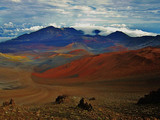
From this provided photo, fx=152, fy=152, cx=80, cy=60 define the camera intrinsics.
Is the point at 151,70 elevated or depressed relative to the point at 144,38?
depressed

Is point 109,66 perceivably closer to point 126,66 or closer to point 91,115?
point 126,66

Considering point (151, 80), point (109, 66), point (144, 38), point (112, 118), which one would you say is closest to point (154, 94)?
point (112, 118)

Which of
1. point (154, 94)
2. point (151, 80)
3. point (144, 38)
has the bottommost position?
point (151, 80)

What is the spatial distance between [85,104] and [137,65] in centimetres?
3911

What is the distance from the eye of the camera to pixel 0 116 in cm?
902

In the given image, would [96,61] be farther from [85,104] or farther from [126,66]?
[85,104]

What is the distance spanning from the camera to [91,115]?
10.8 metres

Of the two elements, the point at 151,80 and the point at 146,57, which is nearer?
the point at 151,80

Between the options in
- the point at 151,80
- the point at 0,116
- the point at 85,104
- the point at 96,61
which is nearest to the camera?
the point at 0,116

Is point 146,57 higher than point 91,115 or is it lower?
higher

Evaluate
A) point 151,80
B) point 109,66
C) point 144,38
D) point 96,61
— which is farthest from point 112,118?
point 144,38

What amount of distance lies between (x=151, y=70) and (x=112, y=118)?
116ft

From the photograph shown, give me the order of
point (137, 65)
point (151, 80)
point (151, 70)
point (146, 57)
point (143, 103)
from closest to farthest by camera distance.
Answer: point (143, 103) < point (151, 80) < point (151, 70) < point (137, 65) < point (146, 57)

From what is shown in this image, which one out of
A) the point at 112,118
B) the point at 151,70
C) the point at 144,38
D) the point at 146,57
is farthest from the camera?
the point at 144,38
